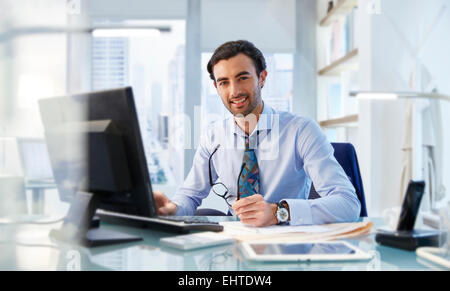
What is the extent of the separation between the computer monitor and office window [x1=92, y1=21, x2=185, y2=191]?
4.49 feet

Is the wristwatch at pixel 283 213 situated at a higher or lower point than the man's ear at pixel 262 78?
lower

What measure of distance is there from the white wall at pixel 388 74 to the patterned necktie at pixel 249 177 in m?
1.18

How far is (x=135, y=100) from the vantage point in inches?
32.0

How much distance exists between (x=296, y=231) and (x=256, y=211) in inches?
5.0

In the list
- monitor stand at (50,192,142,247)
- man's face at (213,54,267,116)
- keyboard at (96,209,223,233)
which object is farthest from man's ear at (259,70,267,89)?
monitor stand at (50,192,142,247)

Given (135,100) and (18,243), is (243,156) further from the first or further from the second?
(18,243)

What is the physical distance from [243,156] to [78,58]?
112 centimetres

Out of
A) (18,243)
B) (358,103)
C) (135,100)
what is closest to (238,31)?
(358,103)

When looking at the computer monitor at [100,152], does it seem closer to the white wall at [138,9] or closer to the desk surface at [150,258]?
the desk surface at [150,258]

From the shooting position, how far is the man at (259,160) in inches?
46.1

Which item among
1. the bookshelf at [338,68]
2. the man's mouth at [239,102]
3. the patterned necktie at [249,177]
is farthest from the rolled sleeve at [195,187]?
the bookshelf at [338,68]

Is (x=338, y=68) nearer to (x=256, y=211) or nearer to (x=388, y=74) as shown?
(x=388, y=74)

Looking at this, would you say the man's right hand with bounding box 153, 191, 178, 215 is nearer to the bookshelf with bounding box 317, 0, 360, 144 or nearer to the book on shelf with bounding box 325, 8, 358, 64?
the bookshelf with bounding box 317, 0, 360, 144

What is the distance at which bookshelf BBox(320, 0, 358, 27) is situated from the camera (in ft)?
8.38
